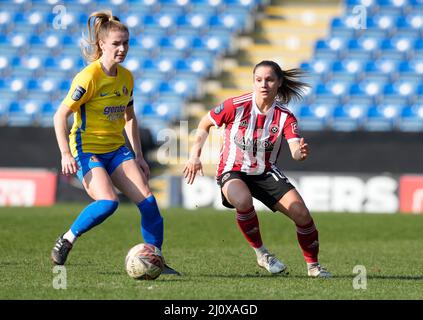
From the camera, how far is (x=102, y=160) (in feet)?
25.7

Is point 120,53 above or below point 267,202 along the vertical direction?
above

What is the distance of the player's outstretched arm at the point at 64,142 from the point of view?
727cm

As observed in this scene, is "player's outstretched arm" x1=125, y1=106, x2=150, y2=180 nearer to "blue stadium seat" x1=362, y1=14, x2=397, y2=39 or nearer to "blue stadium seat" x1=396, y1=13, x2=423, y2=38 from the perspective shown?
"blue stadium seat" x1=362, y1=14, x2=397, y2=39

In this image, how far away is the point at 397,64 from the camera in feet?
68.3

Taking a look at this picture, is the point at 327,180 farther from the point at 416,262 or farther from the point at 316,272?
the point at 316,272

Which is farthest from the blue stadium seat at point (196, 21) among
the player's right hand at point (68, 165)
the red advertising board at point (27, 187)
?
the player's right hand at point (68, 165)

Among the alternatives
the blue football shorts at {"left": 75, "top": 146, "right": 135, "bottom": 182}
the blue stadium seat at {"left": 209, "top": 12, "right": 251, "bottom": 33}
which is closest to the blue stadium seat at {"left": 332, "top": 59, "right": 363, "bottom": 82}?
the blue stadium seat at {"left": 209, "top": 12, "right": 251, "bottom": 33}

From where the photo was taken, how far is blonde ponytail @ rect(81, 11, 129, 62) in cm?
769

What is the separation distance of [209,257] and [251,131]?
211 cm

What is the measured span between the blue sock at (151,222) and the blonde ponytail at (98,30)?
133cm

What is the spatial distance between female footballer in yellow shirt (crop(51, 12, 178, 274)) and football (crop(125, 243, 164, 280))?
439mm

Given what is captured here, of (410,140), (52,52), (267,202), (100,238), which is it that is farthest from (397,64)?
(267,202)
